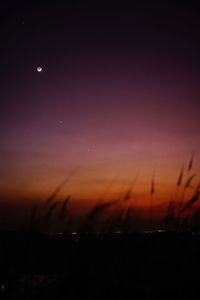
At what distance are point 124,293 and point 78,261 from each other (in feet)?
8.53

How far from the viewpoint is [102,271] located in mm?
10734

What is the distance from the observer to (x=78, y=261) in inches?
469

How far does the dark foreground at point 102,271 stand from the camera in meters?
9.77

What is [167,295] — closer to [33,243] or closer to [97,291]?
[97,291]

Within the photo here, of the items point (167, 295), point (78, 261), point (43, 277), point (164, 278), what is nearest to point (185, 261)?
point (164, 278)

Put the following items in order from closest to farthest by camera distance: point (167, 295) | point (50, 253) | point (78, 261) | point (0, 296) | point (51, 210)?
point (167, 295), point (0, 296), point (51, 210), point (78, 261), point (50, 253)

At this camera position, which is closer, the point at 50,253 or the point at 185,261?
the point at 185,261

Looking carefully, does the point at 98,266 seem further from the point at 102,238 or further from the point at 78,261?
the point at 102,238

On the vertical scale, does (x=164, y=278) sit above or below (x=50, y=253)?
above

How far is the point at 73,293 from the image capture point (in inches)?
387

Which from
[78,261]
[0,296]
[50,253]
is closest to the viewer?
[0,296]

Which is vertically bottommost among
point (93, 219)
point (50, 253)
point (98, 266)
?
point (50, 253)

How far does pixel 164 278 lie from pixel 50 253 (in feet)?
16.7

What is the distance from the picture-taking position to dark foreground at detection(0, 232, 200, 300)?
977 centimetres
